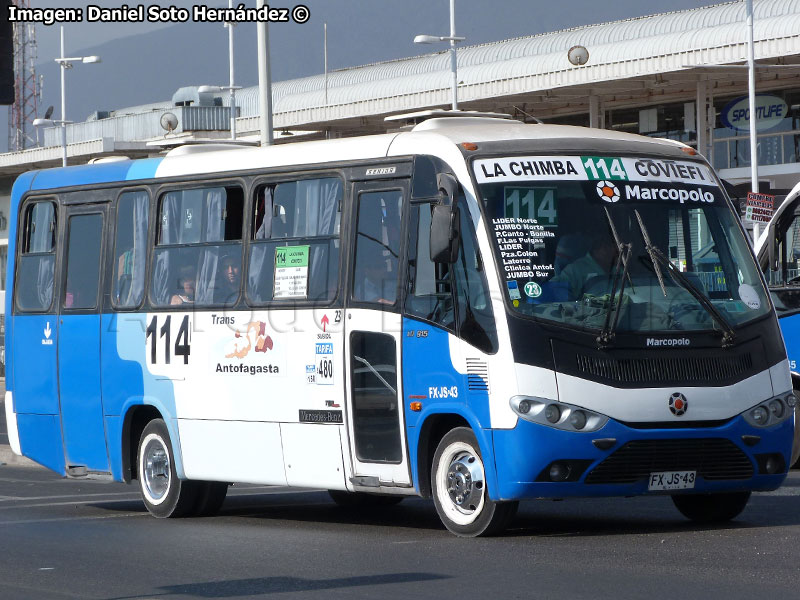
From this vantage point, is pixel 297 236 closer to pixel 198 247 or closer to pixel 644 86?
pixel 198 247

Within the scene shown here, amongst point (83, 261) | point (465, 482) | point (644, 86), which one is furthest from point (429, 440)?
point (644, 86)

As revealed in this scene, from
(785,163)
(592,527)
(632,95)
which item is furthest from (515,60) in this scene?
(592,527)

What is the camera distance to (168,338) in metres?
14.2

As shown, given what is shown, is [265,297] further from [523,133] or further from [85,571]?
[85,571]

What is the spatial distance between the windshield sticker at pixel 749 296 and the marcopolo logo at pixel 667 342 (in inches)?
26.8

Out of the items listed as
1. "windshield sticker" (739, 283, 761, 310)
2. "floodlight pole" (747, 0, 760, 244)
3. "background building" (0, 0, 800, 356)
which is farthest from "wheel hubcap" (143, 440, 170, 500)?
"floodlight pole" (747, 0, 760, 244)

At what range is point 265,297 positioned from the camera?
13.3 metres

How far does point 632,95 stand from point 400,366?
121 feet

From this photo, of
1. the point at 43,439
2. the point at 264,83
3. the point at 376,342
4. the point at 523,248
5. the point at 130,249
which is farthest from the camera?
the point at 264,83

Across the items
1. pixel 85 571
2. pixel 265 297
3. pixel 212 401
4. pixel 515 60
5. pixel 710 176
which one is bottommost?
pixel 85 571

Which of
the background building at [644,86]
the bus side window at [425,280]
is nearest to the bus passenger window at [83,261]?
the bus side window at [425,280]

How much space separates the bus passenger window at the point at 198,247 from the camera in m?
13.7

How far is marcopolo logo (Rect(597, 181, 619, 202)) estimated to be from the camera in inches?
462

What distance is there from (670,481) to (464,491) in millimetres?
1394
